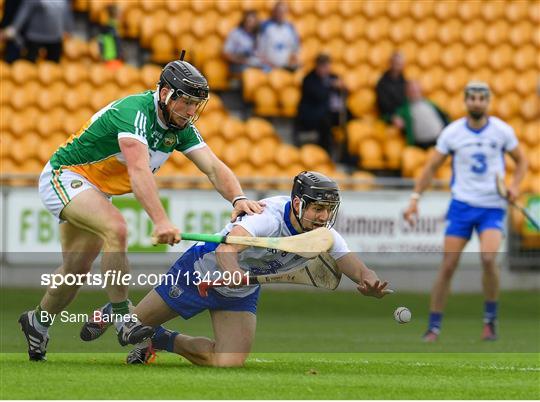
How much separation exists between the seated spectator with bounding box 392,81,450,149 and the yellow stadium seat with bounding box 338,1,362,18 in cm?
235

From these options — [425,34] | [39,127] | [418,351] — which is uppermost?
[425,34]

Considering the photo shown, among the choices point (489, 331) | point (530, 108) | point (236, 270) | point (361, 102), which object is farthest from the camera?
point (530, 108)

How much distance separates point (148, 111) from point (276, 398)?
7.85ft

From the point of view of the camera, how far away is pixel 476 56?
Answer: 22.4 meters

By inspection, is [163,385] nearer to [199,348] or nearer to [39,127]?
[199,348]

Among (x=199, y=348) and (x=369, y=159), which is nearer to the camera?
(x=199, y=348)

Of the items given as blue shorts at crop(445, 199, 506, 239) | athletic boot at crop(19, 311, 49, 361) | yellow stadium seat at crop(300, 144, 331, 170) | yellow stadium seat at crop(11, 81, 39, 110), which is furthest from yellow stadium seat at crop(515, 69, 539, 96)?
athletic boot at crop(19, 311, 49, 361)

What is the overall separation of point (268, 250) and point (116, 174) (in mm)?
1230

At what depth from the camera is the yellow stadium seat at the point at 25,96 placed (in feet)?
59.0

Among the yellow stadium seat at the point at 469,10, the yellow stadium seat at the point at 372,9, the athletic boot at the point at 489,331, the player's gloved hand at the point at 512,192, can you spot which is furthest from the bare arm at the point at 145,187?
the yellow stadium seat at the point at 469,10

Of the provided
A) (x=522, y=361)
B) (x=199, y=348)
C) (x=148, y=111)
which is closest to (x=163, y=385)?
(x=199, y=348)

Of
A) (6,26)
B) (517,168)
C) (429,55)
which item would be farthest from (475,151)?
(429,55)

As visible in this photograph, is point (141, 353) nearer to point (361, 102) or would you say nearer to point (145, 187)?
point (145, 187)

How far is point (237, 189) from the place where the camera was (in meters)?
9.27
